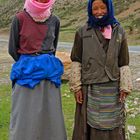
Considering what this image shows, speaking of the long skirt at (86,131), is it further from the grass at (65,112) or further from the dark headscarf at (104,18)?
the grass at (65,112)

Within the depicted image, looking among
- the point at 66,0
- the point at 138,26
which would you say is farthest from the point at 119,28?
the point at 66,0

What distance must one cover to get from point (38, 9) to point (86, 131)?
1.43 meters

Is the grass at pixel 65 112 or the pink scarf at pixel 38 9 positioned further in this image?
the grass at pixel 65 112

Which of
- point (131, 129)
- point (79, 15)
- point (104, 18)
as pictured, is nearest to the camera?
point (104, 18)

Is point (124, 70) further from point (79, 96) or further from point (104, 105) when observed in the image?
point (79, 96)

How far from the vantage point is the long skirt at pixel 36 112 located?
5238mm

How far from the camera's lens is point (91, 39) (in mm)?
5023

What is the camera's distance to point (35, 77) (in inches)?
204

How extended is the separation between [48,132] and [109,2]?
5.30 ft

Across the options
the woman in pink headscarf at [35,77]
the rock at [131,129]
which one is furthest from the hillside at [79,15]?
the woman in pink headscarf at [35,77]

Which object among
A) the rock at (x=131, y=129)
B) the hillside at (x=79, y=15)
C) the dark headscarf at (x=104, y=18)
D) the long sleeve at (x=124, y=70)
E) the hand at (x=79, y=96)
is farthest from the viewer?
the hillside at (x=79, y=15)

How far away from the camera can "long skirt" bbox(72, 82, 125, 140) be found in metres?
5.10

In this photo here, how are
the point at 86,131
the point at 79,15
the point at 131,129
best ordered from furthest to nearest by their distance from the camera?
the point at 79,15 < the point at 131,129 < the point at 86,131

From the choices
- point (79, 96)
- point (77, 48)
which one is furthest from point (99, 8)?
point (79, 96)
